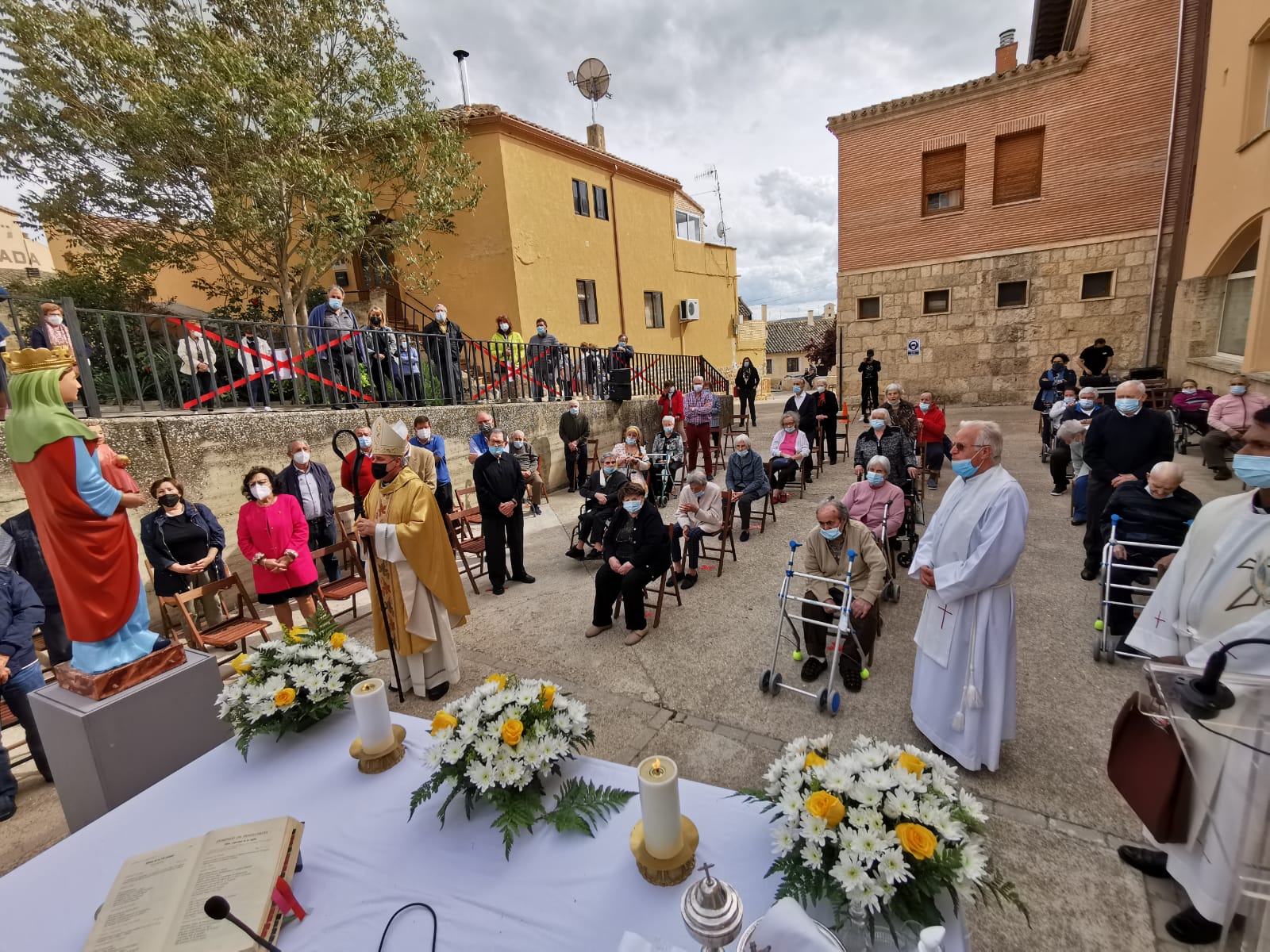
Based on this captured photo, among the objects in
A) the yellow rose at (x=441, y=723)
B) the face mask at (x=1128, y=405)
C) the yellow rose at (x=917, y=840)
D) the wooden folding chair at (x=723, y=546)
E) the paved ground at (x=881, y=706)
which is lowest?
the paved ground at (x=881, y=706)

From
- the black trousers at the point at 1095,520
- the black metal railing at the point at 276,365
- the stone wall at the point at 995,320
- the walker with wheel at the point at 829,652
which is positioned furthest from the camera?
the stone wall at the point at 995,320

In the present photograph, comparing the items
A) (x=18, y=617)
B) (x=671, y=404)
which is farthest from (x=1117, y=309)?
(x=18, y=617)

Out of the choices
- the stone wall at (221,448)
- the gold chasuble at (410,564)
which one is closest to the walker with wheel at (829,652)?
the gold chasuble at (410,564)

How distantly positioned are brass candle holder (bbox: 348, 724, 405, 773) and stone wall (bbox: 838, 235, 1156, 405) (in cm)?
1794

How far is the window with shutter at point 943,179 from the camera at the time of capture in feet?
52.0

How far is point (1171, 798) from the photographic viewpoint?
88.0 inches

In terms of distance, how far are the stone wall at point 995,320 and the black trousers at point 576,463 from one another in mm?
10691

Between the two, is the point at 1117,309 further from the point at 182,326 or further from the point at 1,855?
the point at 1,855

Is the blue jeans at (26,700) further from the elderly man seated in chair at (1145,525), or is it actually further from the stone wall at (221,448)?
the elderly man seated in chair at (1145,525)

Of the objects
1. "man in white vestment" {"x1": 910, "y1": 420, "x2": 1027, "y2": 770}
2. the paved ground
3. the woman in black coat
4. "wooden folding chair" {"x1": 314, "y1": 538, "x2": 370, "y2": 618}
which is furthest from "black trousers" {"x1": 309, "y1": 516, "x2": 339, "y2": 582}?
"man in white vestment" {"x1": 910, "y1": 420, "x2": 1027, "y2": 770}

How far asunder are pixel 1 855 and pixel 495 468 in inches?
181

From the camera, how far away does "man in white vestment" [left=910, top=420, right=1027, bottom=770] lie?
10.7ft

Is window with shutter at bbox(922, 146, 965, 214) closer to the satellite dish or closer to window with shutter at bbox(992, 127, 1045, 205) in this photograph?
window with shutter at bbox(992, 127, 1045, 205)

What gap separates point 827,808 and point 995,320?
18344mm
